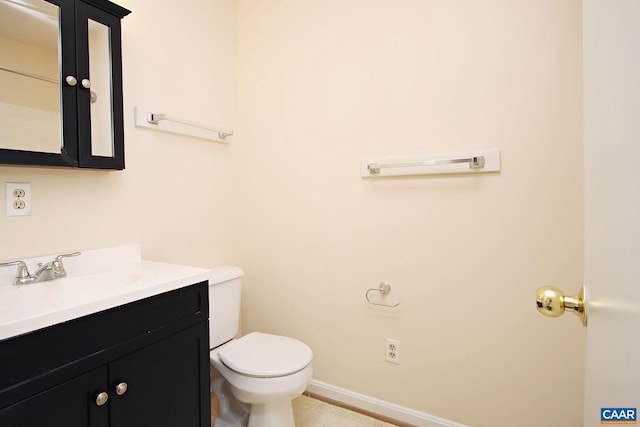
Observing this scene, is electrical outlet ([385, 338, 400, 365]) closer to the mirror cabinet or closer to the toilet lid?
the toilet lid

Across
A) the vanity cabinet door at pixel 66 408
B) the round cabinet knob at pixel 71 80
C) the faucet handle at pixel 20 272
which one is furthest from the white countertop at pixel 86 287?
the round cabinet knob at pixel 71 80

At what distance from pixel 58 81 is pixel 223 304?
45.8 inches

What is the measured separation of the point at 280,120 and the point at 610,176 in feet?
5.98

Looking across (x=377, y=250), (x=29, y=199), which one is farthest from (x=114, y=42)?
(x=377, y=250)

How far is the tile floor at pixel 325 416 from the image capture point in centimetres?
171

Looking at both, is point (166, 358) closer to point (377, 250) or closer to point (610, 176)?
point (377, 250)

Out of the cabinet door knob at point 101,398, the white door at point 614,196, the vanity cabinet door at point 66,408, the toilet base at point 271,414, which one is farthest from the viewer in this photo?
the toilet base at point 271,414

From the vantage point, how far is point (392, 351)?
1.72m

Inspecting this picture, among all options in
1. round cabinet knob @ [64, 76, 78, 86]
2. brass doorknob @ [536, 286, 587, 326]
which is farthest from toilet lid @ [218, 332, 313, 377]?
round cabinet knob @ [64, 76, 78, 86]

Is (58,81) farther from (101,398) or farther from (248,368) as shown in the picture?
(248,368)

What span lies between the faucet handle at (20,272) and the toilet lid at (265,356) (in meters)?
0.79

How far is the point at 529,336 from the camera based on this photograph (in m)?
1.43

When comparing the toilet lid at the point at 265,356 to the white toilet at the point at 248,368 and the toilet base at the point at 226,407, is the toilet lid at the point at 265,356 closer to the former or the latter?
the white toilet at the point at 248,368

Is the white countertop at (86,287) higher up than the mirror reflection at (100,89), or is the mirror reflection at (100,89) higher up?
the mirror reflection at (100,89)
